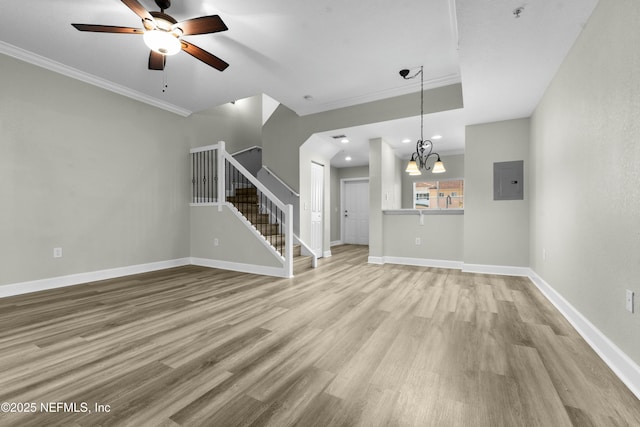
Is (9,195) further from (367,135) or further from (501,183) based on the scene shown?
(501,183)

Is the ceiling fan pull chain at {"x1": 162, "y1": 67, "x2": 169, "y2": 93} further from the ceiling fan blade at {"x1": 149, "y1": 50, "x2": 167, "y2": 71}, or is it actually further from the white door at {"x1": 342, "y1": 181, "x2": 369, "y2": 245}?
the white door at {"x1": 342, "y1": 181, "x2": 369, "y2": 245}

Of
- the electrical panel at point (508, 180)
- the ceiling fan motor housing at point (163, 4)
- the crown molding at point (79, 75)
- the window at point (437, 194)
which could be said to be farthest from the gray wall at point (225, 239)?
the window at point (437, 194)

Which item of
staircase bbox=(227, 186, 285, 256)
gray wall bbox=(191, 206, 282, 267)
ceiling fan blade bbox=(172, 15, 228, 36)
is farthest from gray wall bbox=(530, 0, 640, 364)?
staircase bbox=(227, 186, 285, 256)

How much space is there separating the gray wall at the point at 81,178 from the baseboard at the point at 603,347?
5706mm

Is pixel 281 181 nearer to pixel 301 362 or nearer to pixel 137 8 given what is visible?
pixel 137 8

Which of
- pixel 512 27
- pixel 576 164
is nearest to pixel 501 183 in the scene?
pixel 576 164

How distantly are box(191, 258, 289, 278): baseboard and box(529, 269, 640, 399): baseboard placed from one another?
3.28m

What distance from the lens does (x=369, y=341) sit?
2.16m

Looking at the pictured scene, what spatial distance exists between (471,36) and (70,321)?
175 inches

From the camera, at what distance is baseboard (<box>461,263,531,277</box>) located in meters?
4.41

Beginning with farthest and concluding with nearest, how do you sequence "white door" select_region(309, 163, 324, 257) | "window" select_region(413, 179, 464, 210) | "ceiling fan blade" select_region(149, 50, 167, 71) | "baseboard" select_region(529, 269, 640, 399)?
"window" select_region(413, 179, 464, 210)
"white door" select_region(309, 163, 324, 257)
"ceiling fan blade" select_region(149, 50, 167, 71)
"baseboard" select_region(529, 269, 640, 399)

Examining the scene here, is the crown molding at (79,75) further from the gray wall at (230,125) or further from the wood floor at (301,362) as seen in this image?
the wood floor at (301,362)

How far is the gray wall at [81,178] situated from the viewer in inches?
133

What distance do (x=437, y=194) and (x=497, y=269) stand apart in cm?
383
